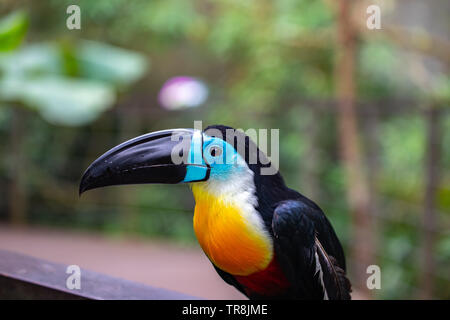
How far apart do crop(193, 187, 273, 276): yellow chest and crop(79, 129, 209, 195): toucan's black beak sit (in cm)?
8

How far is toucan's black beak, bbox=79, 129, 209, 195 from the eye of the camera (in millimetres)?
796

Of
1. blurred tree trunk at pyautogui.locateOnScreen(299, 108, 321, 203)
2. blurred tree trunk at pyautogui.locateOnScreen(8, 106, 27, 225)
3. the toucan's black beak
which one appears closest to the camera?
the toucan's black beak

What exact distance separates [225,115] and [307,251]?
12.1ft

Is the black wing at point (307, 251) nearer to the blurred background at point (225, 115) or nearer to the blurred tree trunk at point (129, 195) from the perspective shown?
the blurred background at point (225, 115)

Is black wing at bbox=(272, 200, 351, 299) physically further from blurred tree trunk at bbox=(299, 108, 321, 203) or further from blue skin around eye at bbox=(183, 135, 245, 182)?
blurred tree trunk at bbox=(299, 108, 321, 203)

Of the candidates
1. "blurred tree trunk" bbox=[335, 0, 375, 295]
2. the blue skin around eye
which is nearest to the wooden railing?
the blue skin around eye

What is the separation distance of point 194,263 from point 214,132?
3.28 meters

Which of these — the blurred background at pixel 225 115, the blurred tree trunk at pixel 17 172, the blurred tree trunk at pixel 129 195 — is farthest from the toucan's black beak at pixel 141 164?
the blurred tree trunk at pixel 17 172

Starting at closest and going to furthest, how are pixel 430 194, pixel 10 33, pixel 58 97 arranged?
pixel 10 33
pixel 430 194
pixel 58 97

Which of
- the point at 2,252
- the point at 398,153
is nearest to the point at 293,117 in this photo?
the point at 398,153

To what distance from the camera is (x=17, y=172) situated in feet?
15.5

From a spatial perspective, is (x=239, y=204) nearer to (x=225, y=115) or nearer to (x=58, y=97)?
(x=58, y=97)

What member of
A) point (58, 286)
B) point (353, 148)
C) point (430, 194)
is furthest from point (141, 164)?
point (353, 148)
